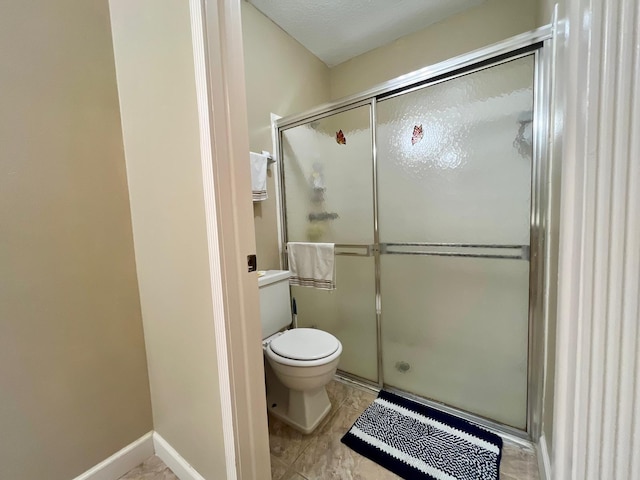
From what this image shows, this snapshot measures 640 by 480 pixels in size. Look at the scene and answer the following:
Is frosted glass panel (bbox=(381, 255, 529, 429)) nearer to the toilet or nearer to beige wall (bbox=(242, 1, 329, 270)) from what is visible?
the toilet

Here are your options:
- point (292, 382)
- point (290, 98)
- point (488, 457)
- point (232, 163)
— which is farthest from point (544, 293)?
point (290, 98)

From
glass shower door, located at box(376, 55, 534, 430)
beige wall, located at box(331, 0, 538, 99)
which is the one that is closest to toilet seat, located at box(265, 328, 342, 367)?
glass shower door, located at box(376, 55, 534, 430)

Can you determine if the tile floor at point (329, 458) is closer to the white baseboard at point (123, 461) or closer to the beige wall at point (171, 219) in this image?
the beige wall at point (171, 219)

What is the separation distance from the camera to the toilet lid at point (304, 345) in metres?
1.25

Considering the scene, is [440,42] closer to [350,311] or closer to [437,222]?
[437,222]

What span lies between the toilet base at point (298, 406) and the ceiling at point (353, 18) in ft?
7.82

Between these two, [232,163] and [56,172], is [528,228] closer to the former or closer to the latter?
[232,163]

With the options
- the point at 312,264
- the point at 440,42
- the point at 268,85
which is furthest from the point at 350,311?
the point at 440,42

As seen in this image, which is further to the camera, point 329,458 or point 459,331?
point 459,331

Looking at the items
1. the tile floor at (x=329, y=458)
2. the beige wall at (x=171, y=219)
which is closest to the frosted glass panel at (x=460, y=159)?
the tile floor at (x=329, y=458)

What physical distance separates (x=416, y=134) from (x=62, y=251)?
5.77 ft

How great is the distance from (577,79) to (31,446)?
178cm

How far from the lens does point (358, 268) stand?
1.73m

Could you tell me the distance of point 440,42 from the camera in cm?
180
